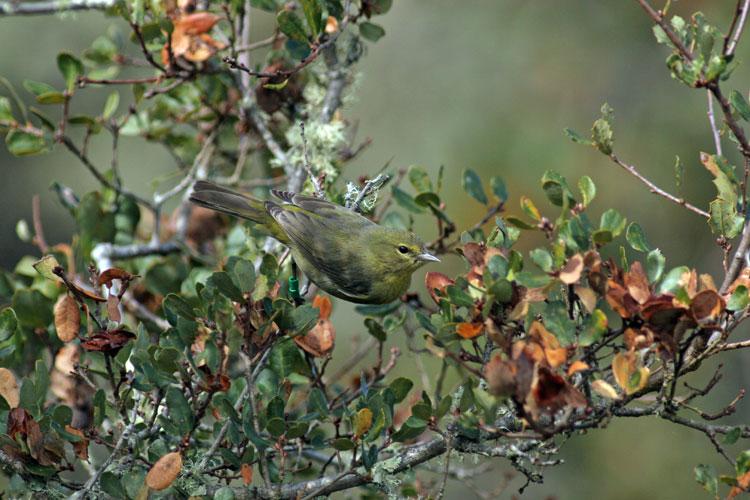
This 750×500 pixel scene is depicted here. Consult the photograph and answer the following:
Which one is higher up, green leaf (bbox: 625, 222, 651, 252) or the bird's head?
green leaf (bbox: 625, 222, 651, 252)

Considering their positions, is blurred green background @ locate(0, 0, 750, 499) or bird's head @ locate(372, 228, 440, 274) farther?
blurred green background @ locate(0, 0, 750, 499)

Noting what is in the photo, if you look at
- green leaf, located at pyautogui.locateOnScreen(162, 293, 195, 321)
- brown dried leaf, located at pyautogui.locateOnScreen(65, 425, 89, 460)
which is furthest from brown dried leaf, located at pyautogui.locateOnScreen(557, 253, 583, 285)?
brown dried leaf, located at pyautogui.locateOnScreen(65, 425, 89, 460)

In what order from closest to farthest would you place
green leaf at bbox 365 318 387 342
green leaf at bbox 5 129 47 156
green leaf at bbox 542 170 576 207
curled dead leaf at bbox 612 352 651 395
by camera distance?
curled dead leaf at bbox 612 352 651 395 < green leaf at bbox 542 170 576 207 < green leaf at bbox 365 318 387 342 < green leaf at bbox 5 129 47 156

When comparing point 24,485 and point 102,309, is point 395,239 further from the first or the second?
point 24,485

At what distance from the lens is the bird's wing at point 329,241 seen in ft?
12.7

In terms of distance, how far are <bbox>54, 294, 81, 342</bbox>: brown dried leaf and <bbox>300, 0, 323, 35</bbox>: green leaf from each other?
1293 millimetres

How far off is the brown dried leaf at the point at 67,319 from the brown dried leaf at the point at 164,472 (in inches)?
23.4

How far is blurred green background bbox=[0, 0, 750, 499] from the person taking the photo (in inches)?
294

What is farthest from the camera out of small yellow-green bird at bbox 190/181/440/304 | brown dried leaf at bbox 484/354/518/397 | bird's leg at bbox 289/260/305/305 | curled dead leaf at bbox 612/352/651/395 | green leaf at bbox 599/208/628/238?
small yellow-green bird at bbox 190/181/440/304

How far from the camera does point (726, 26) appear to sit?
22.8ft

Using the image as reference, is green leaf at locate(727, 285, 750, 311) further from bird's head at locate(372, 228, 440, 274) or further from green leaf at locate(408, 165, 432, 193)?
bird's head at locate(372, 228, 440, 274)

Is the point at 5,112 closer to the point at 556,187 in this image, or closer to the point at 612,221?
the point at 556,187

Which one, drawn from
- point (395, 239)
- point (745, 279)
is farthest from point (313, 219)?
point (745, 279)

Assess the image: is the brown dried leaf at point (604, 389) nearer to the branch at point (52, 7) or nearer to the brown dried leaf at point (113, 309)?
the brown dried leaf at point (113, 309)
